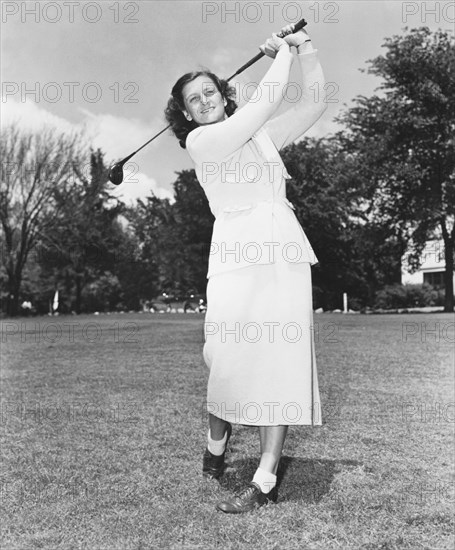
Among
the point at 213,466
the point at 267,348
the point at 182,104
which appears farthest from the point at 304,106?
the point at 213,466

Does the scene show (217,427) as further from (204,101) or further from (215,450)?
(204,101)

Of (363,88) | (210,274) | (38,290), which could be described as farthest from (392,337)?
(38,290)

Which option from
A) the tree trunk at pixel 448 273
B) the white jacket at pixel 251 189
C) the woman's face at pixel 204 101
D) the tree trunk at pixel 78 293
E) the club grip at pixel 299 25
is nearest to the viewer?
the white jacket at pixel 251 189

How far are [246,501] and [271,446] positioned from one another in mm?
319

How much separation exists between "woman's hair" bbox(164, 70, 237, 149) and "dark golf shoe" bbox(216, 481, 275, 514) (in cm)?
196

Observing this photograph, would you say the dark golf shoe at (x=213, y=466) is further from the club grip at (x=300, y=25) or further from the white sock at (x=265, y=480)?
the club grip at (x=300, y=25)

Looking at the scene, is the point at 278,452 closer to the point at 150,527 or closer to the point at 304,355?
the point at 304,355

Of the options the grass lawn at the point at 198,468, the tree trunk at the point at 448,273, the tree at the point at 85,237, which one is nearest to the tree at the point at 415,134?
the tree trunk at the point at 448,273

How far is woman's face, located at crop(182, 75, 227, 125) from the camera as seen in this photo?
3533 mm

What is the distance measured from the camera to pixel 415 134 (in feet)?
103

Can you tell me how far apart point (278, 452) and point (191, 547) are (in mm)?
815

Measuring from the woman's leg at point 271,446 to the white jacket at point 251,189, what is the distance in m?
0.86

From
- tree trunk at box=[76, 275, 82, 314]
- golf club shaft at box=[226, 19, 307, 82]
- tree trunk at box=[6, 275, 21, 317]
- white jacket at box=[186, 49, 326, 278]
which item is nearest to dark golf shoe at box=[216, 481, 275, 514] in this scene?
white jacket at box=[186, 49, 326, 278]

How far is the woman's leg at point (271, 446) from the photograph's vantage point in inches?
133
